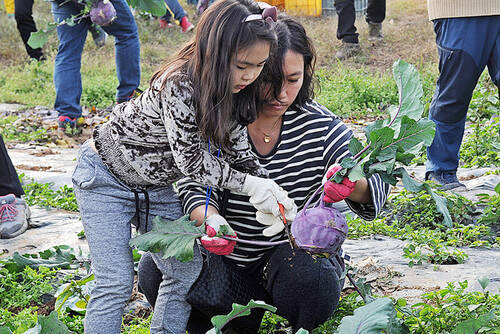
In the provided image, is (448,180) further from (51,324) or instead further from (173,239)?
(51,324)

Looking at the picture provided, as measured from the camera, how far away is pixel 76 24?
5.52 m

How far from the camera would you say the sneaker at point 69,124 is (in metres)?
6.02

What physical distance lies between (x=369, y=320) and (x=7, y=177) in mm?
2611

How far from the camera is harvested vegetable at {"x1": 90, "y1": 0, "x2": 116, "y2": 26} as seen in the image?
500 centimetres

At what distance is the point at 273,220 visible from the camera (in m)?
2.25

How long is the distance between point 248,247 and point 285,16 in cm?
86

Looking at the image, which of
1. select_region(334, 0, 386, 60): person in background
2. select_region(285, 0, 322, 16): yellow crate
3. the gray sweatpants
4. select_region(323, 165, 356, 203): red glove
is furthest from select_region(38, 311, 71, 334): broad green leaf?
select_region(285, 0, 322, 16): yellow crate

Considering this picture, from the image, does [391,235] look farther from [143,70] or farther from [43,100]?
[143,70]

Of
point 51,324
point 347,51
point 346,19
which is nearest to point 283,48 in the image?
point 51,324

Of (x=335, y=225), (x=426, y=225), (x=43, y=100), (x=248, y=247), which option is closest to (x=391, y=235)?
(x=426, y=225)

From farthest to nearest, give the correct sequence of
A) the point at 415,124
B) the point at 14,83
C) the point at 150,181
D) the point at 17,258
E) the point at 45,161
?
the point at 14,83 → the point at 45,161 → the point at 17,258 → the point at 150,181 → the point at 415,124

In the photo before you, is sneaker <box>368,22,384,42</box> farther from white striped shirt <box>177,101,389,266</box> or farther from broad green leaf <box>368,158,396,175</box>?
broad green leaf <box>368,158,396,175</box>

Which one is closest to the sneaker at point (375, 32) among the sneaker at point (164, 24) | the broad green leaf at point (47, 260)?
the sneaker at point (164, 24)

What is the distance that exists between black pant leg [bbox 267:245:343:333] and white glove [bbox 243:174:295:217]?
24 centimetres
